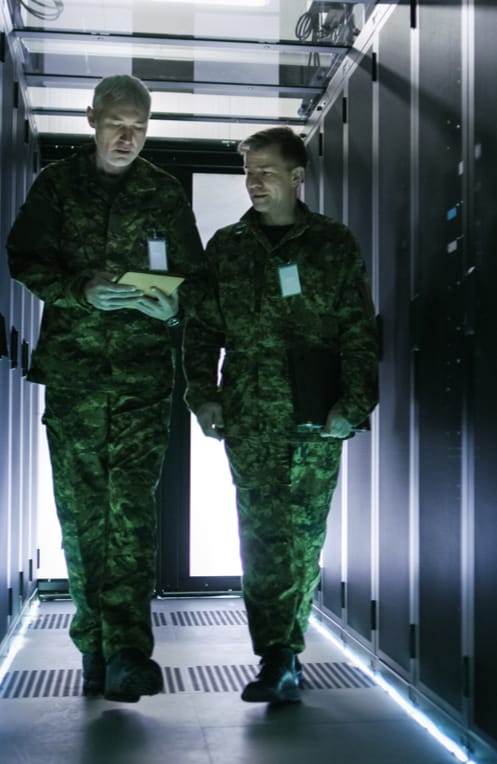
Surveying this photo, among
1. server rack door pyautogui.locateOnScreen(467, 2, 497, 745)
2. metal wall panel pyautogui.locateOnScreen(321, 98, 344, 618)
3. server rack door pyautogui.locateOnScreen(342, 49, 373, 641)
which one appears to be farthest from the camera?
metal wall panel pyautogui.locateOnScreen(321, 98, 344, 618)

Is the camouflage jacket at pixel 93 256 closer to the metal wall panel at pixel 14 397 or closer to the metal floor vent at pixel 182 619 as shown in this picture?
the metal wall panel at pixel 14 397

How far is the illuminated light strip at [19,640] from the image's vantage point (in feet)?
12.5

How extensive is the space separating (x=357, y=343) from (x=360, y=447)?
0.81 metres

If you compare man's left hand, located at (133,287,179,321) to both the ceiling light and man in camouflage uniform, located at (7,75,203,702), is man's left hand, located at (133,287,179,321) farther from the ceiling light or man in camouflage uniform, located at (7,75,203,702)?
the ceiling light

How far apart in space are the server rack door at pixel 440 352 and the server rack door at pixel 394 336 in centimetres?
18

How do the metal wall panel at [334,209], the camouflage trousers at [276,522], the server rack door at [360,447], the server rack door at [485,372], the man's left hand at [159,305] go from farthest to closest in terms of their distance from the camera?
the metal wall panel at [334,209]
the server rack door at [360,447]
the camouflage trousers at [276,522]
the man's left hand at [159,305]
the server rack door at [485,372]

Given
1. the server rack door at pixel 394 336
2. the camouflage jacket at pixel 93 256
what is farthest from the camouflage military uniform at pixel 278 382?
the camouflage jacket at pixel 93 256

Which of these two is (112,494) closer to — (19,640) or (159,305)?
(159,305)

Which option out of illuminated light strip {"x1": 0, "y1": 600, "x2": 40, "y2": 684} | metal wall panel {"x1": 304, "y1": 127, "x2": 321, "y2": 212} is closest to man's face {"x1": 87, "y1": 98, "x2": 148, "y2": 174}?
illuminated light strip {"x1": 0, "y1": 600, "x2": 40, "y2": 684}

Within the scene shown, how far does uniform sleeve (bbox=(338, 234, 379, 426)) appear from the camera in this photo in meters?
3.31

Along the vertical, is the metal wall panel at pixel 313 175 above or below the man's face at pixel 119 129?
above

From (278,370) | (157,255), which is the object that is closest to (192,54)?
(157,255)

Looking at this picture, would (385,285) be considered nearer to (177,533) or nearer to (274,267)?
(274,267)

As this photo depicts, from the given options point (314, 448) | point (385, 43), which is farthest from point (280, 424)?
point (385, 43)
